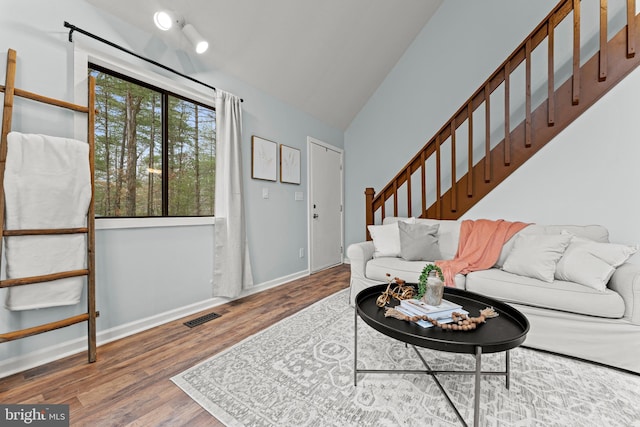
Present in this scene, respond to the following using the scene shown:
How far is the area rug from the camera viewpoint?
1.32 m

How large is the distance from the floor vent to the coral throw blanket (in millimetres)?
2036

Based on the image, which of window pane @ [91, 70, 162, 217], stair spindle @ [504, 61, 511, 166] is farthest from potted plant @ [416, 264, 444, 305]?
window pane @ [91, 70, 162, 217]

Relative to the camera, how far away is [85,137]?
78.3 inches

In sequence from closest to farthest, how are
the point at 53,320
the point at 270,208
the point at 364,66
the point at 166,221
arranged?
the point at 53,320 → the point at 166,221 → the point at 270,208 → the point at 364,66

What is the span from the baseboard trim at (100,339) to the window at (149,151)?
863 mm

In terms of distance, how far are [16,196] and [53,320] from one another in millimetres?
819

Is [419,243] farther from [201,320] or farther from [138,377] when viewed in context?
[138,377]

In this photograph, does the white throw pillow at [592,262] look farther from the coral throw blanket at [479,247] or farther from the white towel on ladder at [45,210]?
the white towel on ladder at [45,210]

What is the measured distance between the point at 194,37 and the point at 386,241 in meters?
2.48

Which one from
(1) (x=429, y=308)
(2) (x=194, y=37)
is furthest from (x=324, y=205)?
(1) (x=429, y=308)

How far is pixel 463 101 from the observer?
3.98 m

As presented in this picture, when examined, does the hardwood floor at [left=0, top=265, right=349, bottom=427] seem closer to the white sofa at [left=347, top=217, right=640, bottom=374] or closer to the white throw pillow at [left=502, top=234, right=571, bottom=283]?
the white sofa at [left=347, top=217, right=640, bottom=374]

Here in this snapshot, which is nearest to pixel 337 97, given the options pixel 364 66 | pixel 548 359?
pixel 364 66

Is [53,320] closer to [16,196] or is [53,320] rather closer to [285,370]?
[16,196]
